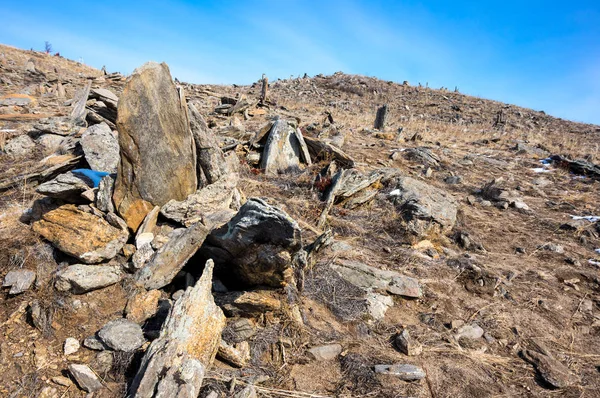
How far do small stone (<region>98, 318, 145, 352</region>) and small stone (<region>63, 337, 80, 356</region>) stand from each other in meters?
0.22

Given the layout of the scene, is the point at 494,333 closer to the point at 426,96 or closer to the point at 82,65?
the point at 426,96

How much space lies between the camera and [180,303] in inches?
108

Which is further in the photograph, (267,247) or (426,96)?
(426,96)

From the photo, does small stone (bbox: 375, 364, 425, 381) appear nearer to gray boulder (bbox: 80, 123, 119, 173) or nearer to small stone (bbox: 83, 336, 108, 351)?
small stone (bbox: 83, 336, 108, 351)

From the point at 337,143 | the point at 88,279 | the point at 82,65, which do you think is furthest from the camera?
the point at 82,65

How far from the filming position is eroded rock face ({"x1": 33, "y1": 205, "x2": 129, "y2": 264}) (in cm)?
338

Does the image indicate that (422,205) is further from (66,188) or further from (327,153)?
(66,188)

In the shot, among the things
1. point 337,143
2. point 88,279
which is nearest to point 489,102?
point 337,143

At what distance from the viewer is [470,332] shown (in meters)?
3.64

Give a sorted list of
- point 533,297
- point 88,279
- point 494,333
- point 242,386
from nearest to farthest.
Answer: point 242,386 < point 88,279 < point 494,333 < point 533,297

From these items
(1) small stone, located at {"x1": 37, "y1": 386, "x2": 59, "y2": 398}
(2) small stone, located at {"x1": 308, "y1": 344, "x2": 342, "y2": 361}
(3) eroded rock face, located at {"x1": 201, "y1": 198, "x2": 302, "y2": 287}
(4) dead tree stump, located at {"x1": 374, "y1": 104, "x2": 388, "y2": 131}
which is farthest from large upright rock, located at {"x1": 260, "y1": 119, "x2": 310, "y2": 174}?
(4) dead tree stump, located at {"x1": 374, "y1": 104, "x2": 388, "y2": 131}

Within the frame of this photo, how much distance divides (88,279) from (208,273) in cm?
129

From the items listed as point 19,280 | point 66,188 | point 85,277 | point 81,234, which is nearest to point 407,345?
point 85,277

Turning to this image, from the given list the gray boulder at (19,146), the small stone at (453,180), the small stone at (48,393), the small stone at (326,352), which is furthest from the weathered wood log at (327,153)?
the small stone at (48,393)
